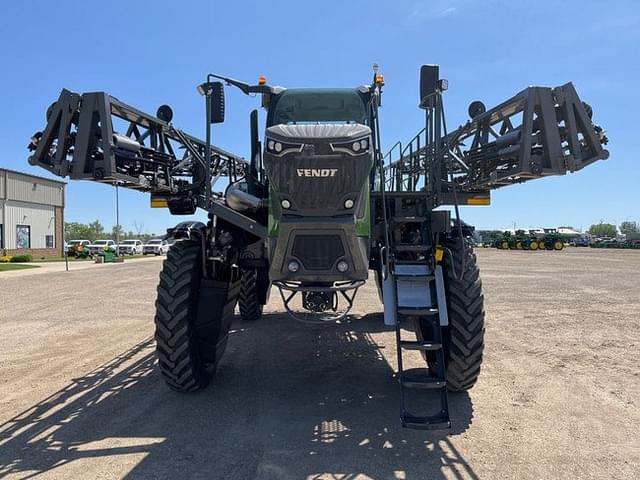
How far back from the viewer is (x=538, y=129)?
15.4 feet

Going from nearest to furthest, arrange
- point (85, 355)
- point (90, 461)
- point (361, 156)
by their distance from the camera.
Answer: point (90, 461) → point (361, 156) → point (85, 355)

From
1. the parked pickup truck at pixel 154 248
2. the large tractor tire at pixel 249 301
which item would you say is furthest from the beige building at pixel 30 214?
the large tractor tire at pixel 249 301

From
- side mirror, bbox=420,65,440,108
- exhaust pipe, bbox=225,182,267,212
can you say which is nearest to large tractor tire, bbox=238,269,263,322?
exhaust pipe, bbox=225,182,267,212

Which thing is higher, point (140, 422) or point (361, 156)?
point (361, 156)

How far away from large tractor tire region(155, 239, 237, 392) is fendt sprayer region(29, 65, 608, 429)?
0.01 metres

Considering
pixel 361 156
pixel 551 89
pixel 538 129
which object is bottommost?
pixel 361 156

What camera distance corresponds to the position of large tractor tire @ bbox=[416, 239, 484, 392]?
467cm

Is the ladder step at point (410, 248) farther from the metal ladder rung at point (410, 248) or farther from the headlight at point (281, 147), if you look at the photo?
the headlight at point (281, 147)

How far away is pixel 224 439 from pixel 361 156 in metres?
2.71

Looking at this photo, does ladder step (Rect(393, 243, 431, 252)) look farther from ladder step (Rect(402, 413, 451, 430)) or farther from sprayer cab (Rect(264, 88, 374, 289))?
ladder step (Rect(402, 413, 451, 430))

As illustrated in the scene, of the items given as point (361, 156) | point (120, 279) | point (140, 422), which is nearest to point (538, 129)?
point (361, 156)

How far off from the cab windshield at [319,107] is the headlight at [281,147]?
1126 millimetres

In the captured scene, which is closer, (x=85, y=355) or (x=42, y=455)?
(x=42, y=455)

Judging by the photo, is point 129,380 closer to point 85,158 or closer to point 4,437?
point 4,437
